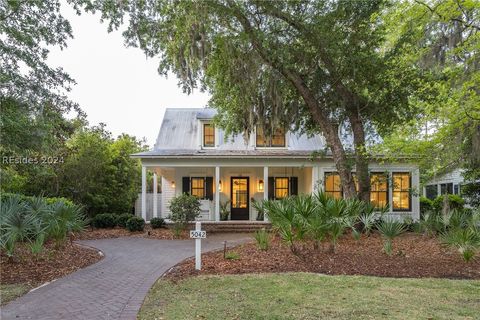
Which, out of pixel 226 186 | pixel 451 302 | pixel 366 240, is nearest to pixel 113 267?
pixel 451 302

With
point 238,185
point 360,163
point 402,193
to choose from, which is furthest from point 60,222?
point 402,193

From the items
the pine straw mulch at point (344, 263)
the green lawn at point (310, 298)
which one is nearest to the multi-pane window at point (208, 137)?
the pine straw mulch at point (344, 263)

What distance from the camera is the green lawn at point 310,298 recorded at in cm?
498

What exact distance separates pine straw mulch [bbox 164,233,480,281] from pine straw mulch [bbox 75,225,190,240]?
476cm

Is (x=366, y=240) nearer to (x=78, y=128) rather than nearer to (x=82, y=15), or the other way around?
(x=82, y=15)

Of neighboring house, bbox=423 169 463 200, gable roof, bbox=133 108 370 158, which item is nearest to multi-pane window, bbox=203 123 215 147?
gable roof, bbox=133 108 370 158

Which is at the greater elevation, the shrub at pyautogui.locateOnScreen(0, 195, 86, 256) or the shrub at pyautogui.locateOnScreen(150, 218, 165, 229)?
the shrub at pyautogui.locateOnScreen(0, 195, 86, 256)

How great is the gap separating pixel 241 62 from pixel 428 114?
18.7 ft

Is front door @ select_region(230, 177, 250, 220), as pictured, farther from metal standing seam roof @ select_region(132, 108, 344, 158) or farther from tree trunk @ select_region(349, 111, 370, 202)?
tree trunk @ select_region(349, 111, 370, 202)

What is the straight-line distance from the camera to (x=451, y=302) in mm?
5551

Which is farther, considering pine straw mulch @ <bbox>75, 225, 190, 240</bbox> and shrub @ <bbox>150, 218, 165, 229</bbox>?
shrub @ <bbox>150, 218, 165, 229</bbox>

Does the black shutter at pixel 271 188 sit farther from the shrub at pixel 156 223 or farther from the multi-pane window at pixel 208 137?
the shrub at pixel 156 223

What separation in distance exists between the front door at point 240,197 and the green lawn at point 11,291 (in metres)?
12.5

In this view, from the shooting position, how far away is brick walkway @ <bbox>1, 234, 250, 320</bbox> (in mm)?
5152
